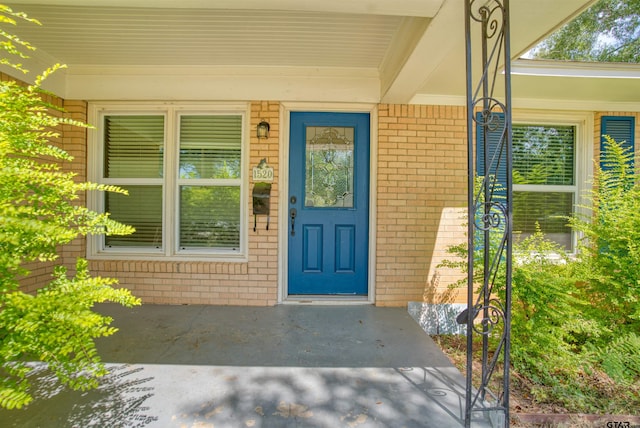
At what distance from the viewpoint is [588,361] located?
217 centimetres

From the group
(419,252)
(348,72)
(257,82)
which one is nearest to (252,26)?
(257,82)

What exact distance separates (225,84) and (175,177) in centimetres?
117

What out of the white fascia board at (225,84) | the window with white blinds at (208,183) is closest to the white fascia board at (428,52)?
the white fascia board at (225,84)

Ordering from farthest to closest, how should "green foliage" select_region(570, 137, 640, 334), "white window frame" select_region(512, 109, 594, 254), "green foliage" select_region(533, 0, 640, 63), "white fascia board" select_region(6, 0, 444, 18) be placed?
"white window frame" select_region(512, 109, 594, 254) → "green foliage" select_region(533, 0, 640, 63) → "green foliage" select_region(570, 137, 640, 334) → "white fascia board" select_region(6, 0, 444, 18)

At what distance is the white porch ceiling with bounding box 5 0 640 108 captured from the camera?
198 cm

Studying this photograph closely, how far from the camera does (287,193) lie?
3490 millimetres

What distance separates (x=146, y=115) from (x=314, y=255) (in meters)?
2.50

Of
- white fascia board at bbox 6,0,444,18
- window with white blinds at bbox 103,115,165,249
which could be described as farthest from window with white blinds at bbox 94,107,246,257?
white fascia board at bbox 6,0,444,18

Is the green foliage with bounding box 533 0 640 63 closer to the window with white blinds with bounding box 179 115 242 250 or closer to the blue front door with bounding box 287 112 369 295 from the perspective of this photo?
the blue front door with bounding box 287 112 369 295

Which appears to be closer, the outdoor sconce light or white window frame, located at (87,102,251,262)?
the outdoor sconce light

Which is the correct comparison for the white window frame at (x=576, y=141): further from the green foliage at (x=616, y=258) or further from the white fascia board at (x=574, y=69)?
the green foliage at (x=616, y=258)

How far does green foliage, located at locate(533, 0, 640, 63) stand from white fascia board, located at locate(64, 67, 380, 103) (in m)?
1.58

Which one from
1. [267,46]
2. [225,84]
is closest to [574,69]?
[267,46]

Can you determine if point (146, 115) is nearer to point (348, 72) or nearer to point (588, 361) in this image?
point (348, 72)
